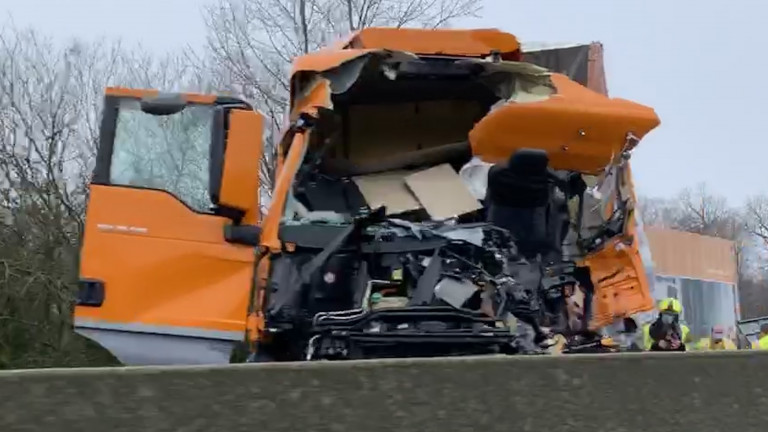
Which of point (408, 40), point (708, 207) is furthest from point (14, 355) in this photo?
point (708, 207)

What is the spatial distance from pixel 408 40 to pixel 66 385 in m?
4.20

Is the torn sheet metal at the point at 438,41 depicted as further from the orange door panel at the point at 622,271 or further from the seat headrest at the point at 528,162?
the orange door panel at the point at 622,271

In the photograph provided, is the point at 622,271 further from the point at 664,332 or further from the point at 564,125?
the point at 564,125

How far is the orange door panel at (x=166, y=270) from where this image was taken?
207 inches

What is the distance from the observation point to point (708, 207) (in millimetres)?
79312

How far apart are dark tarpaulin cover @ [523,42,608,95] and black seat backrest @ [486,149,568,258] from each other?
103cm

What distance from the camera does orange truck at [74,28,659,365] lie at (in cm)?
523

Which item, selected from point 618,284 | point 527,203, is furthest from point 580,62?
point 618,284

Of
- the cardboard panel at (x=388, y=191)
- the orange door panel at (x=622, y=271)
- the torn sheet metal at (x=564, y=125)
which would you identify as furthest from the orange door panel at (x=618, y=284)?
the cardboard panel at (x=388, y=191)

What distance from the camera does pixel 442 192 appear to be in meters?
6.13

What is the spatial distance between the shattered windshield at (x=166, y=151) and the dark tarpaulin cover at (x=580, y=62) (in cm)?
249

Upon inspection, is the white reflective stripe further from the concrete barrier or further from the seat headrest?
the concrete barrier

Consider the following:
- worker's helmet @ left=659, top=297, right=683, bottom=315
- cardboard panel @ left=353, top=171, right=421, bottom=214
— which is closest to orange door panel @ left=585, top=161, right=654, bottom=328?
worker's helmet @ left=659, top=297, right=683, bottom=315

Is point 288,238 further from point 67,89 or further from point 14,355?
point 67,89
